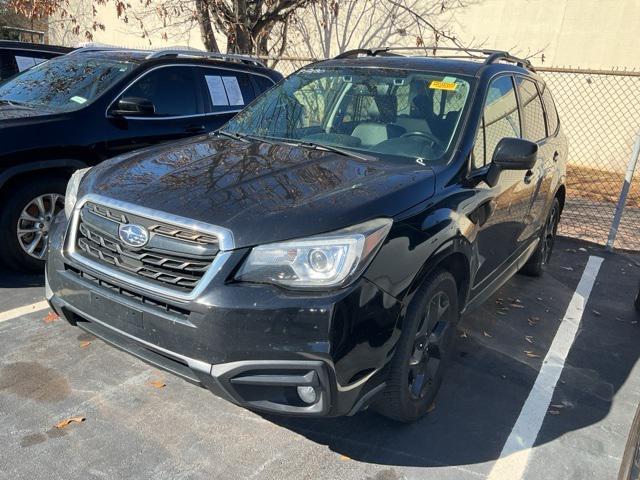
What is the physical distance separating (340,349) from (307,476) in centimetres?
77

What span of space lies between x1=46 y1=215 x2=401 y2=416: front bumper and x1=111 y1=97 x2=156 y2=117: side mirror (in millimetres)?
2677

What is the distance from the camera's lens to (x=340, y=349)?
2344mm

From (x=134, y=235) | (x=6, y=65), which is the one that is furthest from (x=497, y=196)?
(x=6, y=65)

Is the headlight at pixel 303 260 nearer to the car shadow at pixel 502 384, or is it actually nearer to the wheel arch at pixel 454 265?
the wheel arch at pixel 454 265

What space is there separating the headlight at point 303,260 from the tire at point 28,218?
2787 millimetres

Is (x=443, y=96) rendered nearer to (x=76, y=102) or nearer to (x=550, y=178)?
(x=550, y=178)

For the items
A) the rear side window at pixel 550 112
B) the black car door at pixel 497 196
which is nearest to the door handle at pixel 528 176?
the black car door at pixel 497 196

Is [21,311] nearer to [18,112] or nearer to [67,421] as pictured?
[67,421]

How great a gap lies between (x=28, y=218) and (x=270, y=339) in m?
3.11

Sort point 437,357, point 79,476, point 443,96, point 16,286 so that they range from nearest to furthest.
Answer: point 79,476 → point 437,357 → point 443,96 → point 16,286

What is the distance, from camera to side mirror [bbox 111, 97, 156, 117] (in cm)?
483

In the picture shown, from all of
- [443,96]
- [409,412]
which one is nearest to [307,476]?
[409,412]

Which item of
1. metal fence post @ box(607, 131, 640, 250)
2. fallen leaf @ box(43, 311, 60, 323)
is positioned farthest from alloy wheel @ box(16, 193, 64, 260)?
metal fence post @ box(607, 131, 640, 250)

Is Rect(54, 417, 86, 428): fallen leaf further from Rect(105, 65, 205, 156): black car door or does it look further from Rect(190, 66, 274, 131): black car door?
Rect(190, 66, 274, 131): black car door
